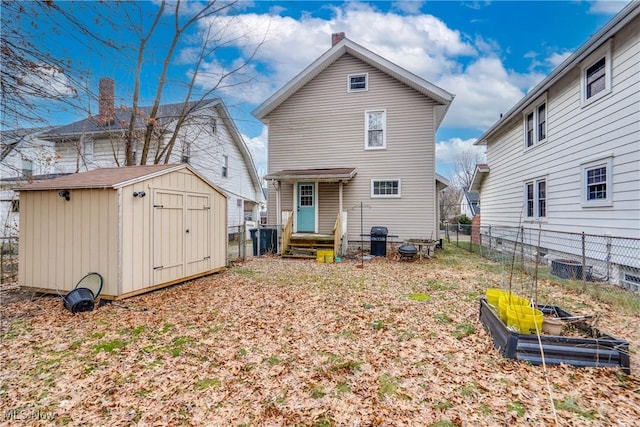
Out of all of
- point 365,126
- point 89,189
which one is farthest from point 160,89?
point 365,126

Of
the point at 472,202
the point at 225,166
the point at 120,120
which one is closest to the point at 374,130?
the point at 225,166

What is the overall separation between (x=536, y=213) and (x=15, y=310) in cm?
1445

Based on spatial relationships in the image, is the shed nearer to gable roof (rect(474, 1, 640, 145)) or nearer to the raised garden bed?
the raised garden bed

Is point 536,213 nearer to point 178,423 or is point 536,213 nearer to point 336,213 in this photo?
point 336,213

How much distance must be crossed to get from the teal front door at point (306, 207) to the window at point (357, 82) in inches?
171

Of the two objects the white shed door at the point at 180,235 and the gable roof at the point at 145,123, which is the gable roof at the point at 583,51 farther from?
the gable roof at the point at 145,123

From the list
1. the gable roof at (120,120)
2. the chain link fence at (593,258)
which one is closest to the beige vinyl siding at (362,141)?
the chain link fence at (593,258)

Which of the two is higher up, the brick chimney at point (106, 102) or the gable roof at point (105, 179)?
the brick chimney at point (106, 102)

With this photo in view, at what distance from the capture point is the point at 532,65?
44.8 ft

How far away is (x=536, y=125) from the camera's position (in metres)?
10.4

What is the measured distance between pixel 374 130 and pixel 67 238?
33.9ft

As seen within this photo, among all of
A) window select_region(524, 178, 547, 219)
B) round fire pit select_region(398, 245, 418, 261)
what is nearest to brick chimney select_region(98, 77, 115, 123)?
round fire pit select_region(398, 245, 418, 261)

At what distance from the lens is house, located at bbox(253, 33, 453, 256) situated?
1148 cm

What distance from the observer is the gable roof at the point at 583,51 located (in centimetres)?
588
